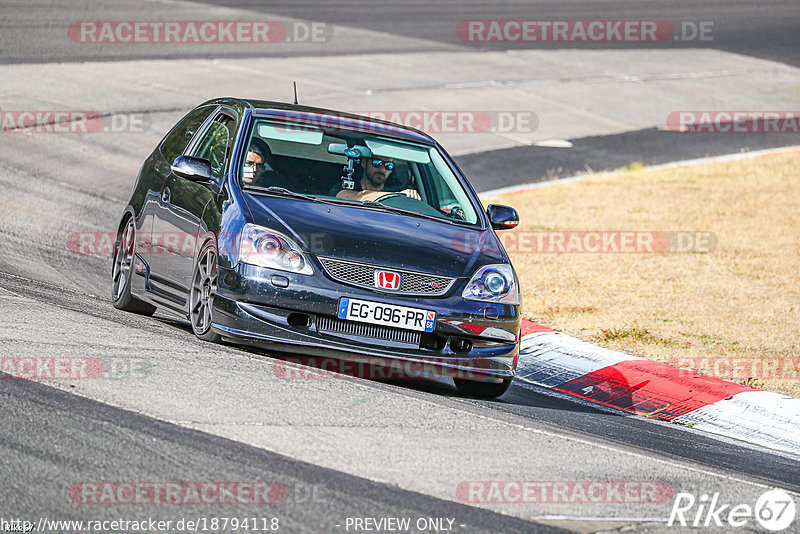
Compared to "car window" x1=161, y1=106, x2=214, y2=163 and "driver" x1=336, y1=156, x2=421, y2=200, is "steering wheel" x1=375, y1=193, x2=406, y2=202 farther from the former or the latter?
"car window" x1=161, y1=106, x2=214, y2=163

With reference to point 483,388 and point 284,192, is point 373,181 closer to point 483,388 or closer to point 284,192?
point 284,192

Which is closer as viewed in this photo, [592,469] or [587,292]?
[592,469]

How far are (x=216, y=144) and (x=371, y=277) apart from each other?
207 cm

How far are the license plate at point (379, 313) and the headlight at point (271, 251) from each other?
0.30 metres

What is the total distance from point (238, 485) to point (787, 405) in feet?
15.8

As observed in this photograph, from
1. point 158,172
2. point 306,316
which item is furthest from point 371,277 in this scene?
point 158,172

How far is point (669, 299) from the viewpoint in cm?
1151

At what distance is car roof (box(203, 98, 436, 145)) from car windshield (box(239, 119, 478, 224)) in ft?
0.18

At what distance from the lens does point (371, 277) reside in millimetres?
7070

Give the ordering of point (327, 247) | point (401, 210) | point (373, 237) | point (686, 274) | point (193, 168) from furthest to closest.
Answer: point (686, 274)
point (401, 210)
point (193, 168)
point (373, 237)
point (327, 247)

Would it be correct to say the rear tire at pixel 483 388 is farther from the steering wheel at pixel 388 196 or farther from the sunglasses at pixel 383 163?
the sunglasses at pixel 383 163

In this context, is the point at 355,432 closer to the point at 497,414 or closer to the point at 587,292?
the point at 497,414

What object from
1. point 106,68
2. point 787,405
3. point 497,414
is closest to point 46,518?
point 497,414

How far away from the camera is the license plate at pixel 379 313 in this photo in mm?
6973
